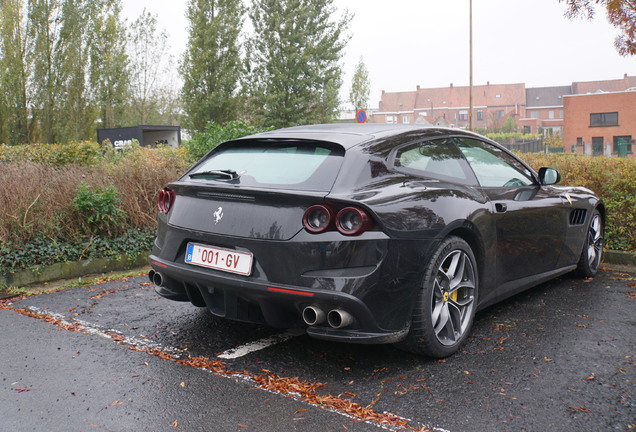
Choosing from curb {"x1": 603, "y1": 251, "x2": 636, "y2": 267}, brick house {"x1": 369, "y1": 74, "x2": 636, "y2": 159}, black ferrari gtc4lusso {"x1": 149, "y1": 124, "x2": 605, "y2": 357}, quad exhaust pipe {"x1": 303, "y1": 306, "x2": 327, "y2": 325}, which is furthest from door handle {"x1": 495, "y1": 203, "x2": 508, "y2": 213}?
brick house {"x1": 369, "y1": 74, "x2": 636, "y2": 159}

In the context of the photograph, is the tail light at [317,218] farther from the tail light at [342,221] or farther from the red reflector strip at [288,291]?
the red reflector strip at [288,291]

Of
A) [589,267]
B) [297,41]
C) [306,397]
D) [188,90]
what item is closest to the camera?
[306,397]

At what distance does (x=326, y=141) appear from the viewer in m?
3.76

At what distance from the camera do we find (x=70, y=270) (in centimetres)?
643

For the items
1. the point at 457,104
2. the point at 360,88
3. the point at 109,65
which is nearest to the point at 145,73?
the point at 109,65

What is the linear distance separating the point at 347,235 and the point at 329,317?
0.48 m

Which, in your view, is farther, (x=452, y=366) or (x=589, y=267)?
(x=589, y=267)

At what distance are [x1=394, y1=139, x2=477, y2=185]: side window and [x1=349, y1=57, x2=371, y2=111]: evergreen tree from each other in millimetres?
60966

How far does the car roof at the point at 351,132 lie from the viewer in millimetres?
3836

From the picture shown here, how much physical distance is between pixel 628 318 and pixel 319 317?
2.84 m

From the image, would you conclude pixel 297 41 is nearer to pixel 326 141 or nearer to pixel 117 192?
pixel 117 192

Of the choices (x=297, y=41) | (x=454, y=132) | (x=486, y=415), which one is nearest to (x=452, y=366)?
(x=486, y=415)

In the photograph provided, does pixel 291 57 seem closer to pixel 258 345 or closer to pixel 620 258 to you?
pixel 620 258

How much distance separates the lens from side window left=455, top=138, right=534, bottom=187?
4.55 meters
